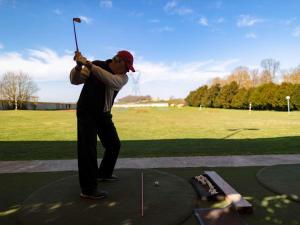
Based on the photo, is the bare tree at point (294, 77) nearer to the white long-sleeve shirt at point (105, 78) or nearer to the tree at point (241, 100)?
the tree at point (241, 100)

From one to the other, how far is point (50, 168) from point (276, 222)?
3.88 metres

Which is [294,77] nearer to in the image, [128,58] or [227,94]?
[227,94]

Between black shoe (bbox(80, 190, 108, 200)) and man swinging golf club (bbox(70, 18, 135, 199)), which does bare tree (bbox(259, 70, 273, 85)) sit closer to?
man swinging golf club (bbox(70, 18, 135, 199))

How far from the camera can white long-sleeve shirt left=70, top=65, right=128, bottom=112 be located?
11.1ft

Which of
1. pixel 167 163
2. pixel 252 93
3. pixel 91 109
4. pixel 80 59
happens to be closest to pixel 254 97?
pixel 252 93

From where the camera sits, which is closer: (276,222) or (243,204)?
(276,222)

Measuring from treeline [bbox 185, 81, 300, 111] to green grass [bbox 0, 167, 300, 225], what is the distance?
35.5 meters

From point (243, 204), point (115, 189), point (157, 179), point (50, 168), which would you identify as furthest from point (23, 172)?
point (243, 204)

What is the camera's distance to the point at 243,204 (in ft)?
10.9

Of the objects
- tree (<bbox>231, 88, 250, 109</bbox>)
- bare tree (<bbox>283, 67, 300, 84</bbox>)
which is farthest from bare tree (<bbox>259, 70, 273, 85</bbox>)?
tree (<bbox>231, 88, 250, 109</bbox>)

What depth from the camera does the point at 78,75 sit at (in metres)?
3.62

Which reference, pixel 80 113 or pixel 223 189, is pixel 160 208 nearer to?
pixel 223 189

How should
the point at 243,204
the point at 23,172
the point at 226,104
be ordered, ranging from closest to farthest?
the point at 243,204
the point at 23,172
the point at 226,104

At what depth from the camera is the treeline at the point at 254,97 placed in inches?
1487
